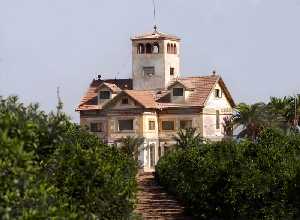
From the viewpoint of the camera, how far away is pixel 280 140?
3525cm

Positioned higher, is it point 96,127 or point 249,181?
point 96,127

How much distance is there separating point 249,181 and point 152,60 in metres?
41.8

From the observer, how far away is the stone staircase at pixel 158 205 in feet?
137

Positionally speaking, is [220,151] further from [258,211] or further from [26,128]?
[26,128]

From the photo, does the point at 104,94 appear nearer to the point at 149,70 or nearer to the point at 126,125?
the point at 126,125

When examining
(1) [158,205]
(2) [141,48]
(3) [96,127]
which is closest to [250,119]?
(2) [141,48]

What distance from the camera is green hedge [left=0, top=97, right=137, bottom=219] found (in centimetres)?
1125

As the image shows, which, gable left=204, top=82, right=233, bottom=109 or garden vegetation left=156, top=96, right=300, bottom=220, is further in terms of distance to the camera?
gable left=204, top=82, right=233, bottom=109

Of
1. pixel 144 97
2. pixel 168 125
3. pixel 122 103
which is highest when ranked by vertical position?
pixel 144 97

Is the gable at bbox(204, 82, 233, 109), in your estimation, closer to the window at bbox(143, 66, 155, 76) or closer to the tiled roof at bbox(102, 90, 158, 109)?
the tiled roof at bbox(102, 90, 158, 109)

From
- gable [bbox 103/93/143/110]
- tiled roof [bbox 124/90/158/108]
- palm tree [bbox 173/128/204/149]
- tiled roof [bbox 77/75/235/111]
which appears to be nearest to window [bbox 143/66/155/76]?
tiled roof [bbox 77/75/235/111]

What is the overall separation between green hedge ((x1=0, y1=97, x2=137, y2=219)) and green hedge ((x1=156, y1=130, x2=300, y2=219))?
39.0 ft

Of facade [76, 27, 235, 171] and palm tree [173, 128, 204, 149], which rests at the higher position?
facade [76, 27, 235, 171]

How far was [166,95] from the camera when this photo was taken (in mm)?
74312
